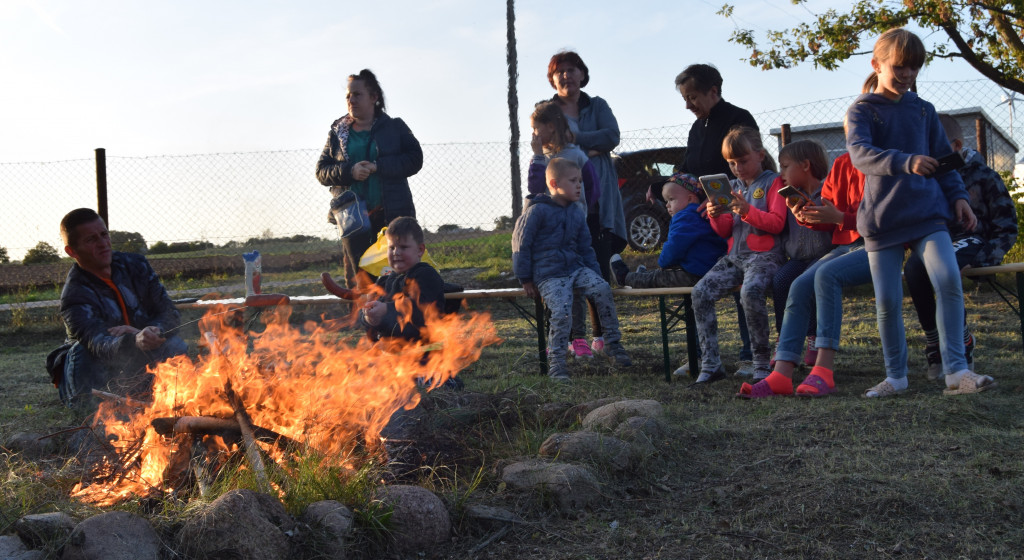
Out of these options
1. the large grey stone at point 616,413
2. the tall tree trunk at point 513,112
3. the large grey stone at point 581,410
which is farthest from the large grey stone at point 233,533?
the tall tree trunk at point 513,112

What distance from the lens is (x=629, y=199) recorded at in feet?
41.1

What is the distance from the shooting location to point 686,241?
18.4 ft

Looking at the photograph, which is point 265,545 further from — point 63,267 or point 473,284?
point 63,267

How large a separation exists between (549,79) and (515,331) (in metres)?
2.58

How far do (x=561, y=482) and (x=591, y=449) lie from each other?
35cm

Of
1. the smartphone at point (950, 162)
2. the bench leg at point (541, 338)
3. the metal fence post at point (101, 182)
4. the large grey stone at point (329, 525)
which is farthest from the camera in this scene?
the metal fence post at point (101, 182)

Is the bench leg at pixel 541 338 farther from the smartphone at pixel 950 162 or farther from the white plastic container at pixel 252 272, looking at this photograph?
the smartphone at pixel 950 162

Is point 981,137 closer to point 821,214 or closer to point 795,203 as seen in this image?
point 821,214

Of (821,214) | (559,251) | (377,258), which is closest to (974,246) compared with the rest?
(821,214)

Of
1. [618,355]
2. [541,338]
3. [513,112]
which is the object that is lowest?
[618,355]

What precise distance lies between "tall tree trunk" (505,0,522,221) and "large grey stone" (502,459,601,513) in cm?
933

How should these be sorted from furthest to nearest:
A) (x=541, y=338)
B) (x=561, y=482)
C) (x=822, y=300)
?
(x=541, y=338)
(x=822, y=300)
(x=561, y=482)

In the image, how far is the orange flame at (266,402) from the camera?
127 inches

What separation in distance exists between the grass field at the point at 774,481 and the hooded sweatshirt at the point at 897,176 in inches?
33.8
